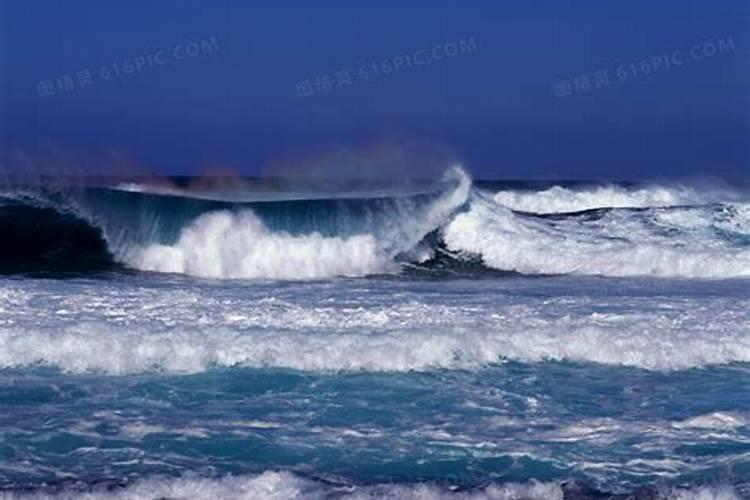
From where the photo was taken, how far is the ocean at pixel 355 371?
7.12 m

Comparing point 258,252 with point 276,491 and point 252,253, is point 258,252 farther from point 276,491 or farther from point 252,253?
point 276,491

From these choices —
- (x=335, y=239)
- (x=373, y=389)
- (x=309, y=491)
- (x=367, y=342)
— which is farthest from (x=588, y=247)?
(x=309, y=491)

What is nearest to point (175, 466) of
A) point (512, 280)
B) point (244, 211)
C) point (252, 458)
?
point (252, 458)

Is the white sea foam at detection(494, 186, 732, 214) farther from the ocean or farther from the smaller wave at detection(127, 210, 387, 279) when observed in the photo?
the smaller wave at detection(127, 210, 387, 279)

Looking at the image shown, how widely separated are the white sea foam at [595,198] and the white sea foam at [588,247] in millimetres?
10609

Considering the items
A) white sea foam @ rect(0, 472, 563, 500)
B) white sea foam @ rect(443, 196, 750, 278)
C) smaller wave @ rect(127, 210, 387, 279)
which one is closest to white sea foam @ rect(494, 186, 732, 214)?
white sea foam @ rect(443, 196, 750, 278)

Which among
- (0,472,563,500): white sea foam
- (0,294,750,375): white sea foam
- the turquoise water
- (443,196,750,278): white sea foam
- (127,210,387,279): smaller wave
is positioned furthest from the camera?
(443,196,750,278): white sea foam

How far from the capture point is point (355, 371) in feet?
33.3

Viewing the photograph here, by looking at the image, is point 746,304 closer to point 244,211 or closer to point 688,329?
point 688,329

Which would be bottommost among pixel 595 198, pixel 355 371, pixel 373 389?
pixel 373 389

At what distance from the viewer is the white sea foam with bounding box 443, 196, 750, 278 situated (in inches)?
784

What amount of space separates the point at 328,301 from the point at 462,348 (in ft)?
11.0

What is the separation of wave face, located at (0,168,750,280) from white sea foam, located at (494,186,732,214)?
10.9 metres

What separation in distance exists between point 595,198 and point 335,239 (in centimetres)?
1729
